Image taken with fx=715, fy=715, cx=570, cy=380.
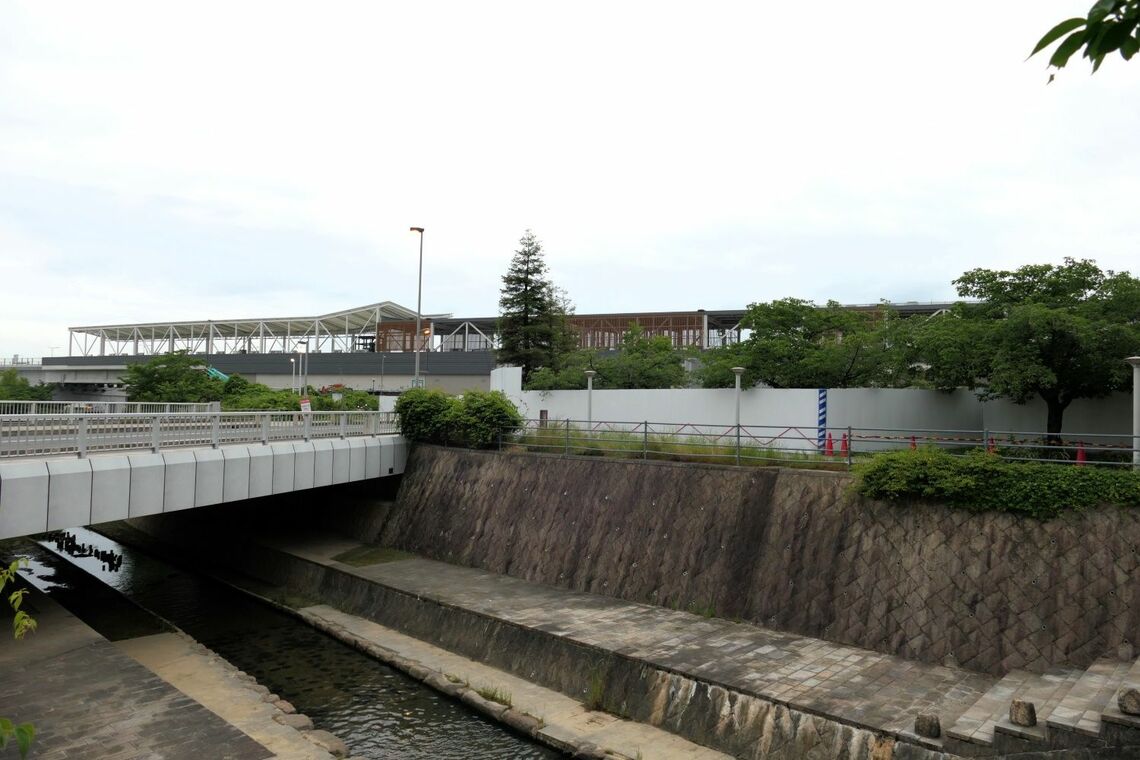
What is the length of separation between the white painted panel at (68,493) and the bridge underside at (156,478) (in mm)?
17

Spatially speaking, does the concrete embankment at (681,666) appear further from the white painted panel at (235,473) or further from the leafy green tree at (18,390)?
the leafy green tree at (18,390)

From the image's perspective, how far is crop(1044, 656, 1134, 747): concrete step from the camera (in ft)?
26.7

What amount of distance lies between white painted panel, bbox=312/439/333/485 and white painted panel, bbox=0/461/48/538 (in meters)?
7.52

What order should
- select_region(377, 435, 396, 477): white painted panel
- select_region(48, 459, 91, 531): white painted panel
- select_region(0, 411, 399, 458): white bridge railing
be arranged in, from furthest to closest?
select_region(377, 435, 396, 477): white painted panel < select_region(0, 411, 399, 458): white bridge railing < select_region(48, 459, 91, 531): white painted panel

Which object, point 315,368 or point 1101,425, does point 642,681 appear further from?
point 315,368

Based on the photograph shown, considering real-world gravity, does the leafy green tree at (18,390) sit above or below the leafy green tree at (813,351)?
below

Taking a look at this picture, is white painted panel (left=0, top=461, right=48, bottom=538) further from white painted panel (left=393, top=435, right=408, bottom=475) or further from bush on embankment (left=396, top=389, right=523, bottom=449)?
bush on embankment (left=396, top=389, right=523, bottom=449)

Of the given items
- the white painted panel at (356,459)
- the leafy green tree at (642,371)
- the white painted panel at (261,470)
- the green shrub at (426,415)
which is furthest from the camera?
the leafy green tree at (642,371)

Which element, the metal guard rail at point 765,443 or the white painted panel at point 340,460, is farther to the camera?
the white painted panel at point 340,460

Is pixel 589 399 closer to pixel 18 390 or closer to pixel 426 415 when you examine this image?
pixel 426 415

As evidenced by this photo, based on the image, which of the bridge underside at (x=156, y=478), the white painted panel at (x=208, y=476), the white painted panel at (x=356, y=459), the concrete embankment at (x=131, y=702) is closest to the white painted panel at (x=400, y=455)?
the bridge underside at (x=156, y=478)

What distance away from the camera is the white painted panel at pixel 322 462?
2133 centimetres

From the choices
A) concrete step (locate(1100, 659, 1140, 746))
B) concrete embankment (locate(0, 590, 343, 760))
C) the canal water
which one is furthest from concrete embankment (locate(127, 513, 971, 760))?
concrete embankment (locate(0, 590, 343, 760))

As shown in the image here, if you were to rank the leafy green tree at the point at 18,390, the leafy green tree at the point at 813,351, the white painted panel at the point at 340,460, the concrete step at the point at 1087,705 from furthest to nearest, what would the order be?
the leafy green tree at the point at 18,390
the leafy green tree at the point at 813,351
the white painted panel at the point at 340,460
the concrete step at the point at 1087,705
